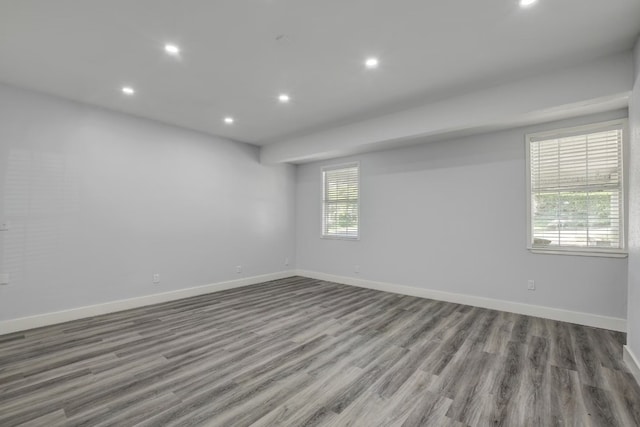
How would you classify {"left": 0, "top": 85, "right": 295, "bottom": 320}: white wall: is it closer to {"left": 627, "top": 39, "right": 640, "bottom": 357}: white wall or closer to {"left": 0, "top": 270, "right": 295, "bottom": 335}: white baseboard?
{"left": 0, "top": 270, "right": 295, "bottom": 335}: white baseboard

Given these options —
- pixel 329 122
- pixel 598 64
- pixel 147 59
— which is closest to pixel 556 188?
pixel 598 64

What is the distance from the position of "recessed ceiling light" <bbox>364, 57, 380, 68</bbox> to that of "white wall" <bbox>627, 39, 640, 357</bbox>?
205 cm

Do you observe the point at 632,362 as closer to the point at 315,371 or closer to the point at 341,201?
the point at 315,371

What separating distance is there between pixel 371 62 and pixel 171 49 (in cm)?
177

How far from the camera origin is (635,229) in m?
2.39

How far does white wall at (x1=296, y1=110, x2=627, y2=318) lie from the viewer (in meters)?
3.64

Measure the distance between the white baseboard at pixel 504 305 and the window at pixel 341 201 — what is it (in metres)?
0.94

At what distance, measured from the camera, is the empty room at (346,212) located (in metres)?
2.13

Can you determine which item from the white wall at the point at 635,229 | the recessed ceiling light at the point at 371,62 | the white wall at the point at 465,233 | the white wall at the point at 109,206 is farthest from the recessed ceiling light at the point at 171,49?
the white wall at the point at 635,229

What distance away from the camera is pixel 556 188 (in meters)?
3.79

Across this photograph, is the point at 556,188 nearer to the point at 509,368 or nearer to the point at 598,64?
the point at 598,64

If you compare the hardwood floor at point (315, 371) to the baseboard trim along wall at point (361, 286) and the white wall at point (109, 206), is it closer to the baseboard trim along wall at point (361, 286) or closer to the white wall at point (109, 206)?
the baseboard trim along wall at point (361, 286)

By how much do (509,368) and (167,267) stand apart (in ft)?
14.6

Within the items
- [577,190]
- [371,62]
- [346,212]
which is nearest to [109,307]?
[346,212]
